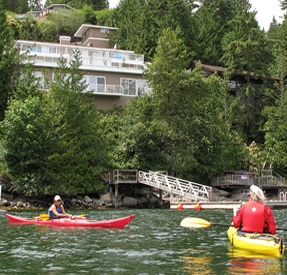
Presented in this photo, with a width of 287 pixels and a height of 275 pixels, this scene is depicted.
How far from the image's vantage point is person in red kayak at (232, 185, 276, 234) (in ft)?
36.1

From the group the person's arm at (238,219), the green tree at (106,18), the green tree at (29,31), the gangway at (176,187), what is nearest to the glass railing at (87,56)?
the gangway at (176,187)

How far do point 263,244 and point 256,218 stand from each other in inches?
25.9

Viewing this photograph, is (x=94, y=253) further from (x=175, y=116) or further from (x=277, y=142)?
(x=277, y=142)

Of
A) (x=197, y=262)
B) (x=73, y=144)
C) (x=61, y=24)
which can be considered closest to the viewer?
(x=197, y=262)

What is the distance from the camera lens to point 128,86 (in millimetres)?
49562

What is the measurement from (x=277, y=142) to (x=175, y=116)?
13.2 m

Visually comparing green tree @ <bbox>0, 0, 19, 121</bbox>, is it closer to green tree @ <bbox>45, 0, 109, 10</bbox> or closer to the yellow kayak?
the yellow kayak

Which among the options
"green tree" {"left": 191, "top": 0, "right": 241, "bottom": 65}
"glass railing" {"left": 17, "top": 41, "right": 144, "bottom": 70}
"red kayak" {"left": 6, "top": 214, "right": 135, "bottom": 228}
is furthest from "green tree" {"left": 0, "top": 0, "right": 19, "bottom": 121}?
"green tree" {"left": 191, "top": 0, "right": 241, "bottom": 65}

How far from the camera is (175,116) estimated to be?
40.5m

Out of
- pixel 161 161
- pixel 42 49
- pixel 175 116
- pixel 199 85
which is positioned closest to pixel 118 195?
pixel 161 161

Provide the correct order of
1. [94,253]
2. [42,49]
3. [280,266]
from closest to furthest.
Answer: [280,266]
[94,253]
[42,49]

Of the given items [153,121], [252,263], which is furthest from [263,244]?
[153,121]

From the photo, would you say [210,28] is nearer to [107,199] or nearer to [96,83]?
[96,83]

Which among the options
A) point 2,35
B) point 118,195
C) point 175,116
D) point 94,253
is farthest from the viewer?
point 2,35
